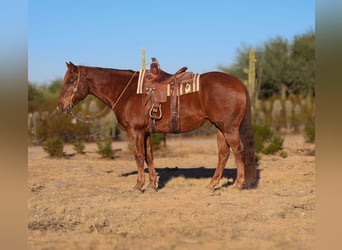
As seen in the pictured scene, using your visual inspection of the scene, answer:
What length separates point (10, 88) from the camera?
2447 millimetres

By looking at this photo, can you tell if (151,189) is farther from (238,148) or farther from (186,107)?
(238,148)

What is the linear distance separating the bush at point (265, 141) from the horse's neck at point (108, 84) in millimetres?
7368

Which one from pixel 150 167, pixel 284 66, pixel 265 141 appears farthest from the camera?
pixel 284 66

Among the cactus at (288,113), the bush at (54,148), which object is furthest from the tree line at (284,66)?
the bush at (54,148)

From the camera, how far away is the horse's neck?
8078mm

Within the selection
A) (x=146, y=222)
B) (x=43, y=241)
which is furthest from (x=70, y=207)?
(x=43, y=241)

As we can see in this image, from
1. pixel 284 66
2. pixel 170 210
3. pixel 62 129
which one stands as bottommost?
pixel 170 210

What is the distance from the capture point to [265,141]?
1516 centimetres

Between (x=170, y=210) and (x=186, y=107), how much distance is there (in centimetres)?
204

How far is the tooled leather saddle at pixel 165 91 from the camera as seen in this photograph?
7.77m

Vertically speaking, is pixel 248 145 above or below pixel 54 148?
above

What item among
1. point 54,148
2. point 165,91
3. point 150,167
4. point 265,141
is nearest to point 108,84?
point 165,91

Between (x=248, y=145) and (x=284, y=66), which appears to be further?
(x=284, y=66)

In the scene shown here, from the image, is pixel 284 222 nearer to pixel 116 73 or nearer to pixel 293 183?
pixel 293 183
